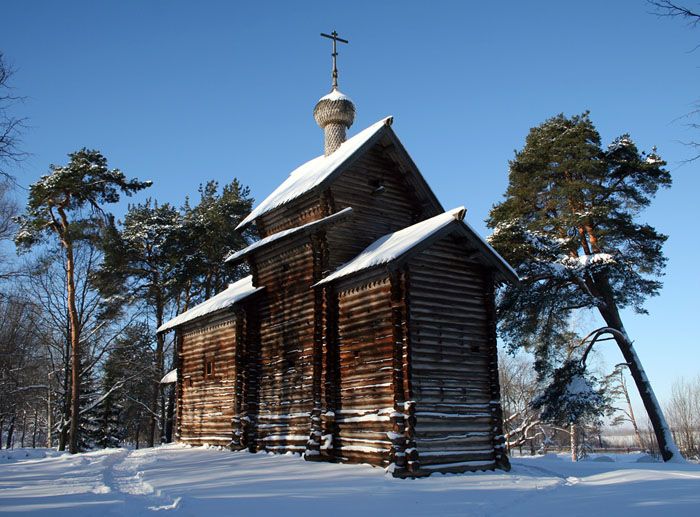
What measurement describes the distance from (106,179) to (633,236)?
1011 inches

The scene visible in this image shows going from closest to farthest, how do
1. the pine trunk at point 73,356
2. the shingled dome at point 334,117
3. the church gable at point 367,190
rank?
the church gable at point 367,190 < the shingled dome at point 334,117 < the pine trunk at point 73,356

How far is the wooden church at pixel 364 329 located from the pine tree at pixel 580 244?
7.45 meters

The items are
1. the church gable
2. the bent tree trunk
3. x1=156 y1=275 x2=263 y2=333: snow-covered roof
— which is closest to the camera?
the church gable

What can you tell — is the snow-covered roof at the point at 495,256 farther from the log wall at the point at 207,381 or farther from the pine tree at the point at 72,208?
the pine tree at the point at 72,208

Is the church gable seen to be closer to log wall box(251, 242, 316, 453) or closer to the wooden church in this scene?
the wooden church

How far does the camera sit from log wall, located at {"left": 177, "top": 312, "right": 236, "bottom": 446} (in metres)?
22.3

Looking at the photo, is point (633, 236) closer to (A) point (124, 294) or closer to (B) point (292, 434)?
(B) point (292, 434)

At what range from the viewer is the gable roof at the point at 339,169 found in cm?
1892

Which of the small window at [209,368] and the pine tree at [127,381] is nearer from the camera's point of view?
the small window at [209,368]

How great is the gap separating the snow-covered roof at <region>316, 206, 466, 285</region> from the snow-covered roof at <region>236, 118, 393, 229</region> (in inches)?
129

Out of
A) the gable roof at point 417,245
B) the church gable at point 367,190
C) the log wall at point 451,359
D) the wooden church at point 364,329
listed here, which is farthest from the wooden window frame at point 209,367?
the log wall at point 451,359

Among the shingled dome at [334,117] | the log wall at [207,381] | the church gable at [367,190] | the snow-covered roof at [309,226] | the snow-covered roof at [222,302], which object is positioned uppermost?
the shingled dome at [334,117]

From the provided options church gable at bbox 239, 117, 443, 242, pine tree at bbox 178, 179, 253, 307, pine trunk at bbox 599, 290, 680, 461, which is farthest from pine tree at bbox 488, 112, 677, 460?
pine tree at bbox 178, 179, 253, 307

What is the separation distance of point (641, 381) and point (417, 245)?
1484cm
